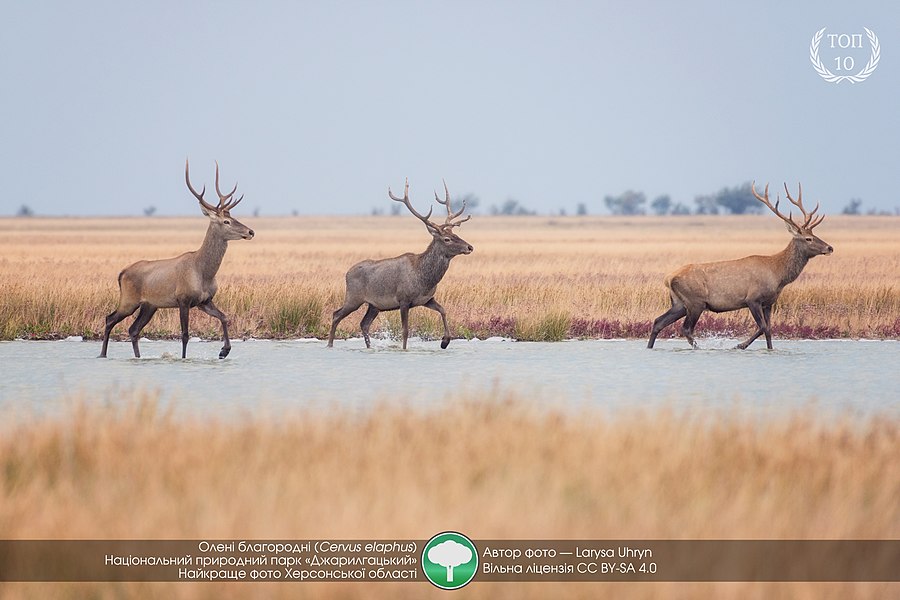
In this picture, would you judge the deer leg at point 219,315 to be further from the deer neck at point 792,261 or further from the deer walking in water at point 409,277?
the deer neck at point 792,261

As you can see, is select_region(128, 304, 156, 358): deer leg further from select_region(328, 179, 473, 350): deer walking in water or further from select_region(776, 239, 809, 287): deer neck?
select_region(776, 239, 809, 287): deer neck

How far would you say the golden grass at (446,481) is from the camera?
6.70 m

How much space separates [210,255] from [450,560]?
10.3 m

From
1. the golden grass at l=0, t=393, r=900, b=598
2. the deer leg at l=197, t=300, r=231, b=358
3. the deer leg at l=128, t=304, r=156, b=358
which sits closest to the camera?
the golden grass at l=0, t=393, r=900, b=598

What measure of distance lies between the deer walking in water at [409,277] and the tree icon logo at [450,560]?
10966 mm

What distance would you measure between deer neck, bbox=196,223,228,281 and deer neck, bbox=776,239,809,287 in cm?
751

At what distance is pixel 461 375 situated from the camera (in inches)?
593

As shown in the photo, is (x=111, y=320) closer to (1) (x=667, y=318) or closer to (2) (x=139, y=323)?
(2) (x=139, y=323)

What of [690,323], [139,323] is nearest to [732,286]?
[690,323]

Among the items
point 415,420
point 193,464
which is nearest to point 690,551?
point 193,464

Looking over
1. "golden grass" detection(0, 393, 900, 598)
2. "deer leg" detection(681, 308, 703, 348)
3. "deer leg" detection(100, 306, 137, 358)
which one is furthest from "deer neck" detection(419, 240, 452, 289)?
"golden grass" detection(0, 393, 900, 598)

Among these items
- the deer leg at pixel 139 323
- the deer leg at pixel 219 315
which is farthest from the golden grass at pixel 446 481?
the deer leg at pixel 139 323

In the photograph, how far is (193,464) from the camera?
844 cm
